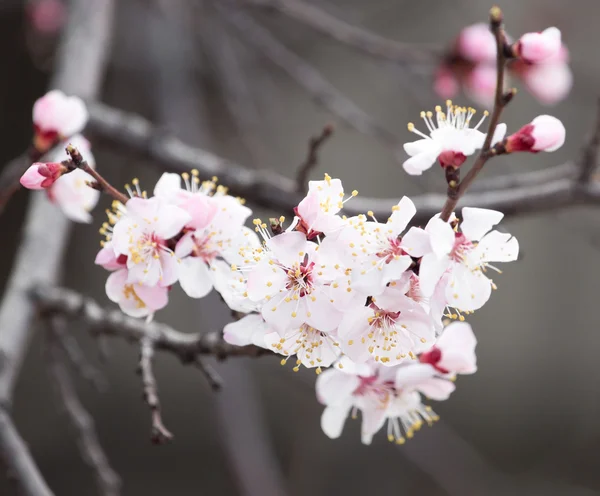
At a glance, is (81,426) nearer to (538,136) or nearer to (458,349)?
(458,349)

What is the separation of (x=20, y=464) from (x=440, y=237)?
647 mm

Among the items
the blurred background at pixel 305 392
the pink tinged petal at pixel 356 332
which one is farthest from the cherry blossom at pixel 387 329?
the blurred background at pixel 305 392

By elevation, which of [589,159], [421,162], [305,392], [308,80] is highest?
[308,80]

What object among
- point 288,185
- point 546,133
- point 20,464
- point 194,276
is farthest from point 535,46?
point 20,464

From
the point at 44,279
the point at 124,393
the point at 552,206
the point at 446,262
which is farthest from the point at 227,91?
the point at 446,262

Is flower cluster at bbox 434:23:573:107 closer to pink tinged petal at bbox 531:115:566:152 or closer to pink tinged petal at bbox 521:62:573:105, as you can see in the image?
pink tinged petal at bbox 521:62:573:105

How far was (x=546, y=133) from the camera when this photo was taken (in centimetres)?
55

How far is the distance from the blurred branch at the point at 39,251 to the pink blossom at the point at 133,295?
1.10 ft

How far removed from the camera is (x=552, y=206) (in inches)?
39.8

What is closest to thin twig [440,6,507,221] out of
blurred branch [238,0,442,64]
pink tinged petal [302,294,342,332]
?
pink tinged petal [302,294,342,332]

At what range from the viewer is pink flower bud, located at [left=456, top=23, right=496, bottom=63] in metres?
1.49

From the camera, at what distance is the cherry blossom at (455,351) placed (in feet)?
2.18

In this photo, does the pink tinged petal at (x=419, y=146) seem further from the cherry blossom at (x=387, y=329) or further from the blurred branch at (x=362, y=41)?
the blurred branch at (x=362, y=41)

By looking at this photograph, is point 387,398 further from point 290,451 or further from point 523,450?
point 523,450
